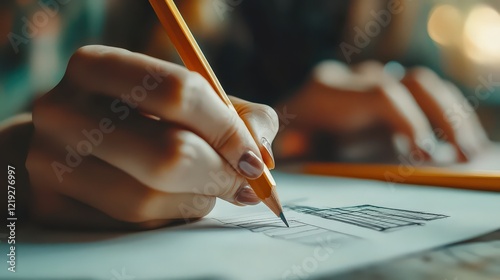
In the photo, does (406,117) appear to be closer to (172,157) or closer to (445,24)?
(445,24)

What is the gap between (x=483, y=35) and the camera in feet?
2.44

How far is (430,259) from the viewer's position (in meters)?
0.19

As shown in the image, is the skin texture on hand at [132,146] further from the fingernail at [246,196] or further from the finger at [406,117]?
the finger at [406,117]

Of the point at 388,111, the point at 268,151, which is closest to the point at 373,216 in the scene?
the point at 268,151

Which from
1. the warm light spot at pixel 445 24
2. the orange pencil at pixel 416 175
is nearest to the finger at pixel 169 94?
the orange pencil at pixel 416 175

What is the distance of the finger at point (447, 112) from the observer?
612mm

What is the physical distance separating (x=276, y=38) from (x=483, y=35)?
0.35 m

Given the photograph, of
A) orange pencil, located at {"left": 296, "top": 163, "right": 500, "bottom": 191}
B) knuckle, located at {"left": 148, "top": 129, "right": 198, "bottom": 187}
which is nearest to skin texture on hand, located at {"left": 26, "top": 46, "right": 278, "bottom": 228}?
knuckle, located at {"left": 148, "top": 129, "right": 198, "bottom": 187}

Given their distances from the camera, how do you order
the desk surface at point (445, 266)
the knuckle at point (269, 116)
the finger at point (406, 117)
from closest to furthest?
1. the desk surface at point (445, 266)
2. the knuckle at point (269, 116)
3. the finger at point (406, 117)

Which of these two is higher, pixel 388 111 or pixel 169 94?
pixel 169 94

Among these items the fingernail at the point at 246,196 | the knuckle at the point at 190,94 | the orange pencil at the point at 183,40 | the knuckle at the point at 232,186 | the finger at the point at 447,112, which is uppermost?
the orange pencil at the point at 183,40

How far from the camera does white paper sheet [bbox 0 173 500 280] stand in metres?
0.18

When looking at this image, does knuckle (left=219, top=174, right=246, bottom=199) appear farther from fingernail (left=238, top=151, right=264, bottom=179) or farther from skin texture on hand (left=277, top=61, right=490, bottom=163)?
skin texture on hand (left=277, top=61, right=490, bottom=163)

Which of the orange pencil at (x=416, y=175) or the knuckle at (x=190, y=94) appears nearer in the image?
the knuckle at (x=190, y=94)
